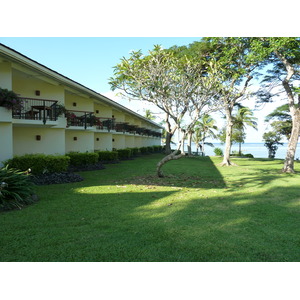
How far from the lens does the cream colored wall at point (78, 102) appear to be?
19.9m

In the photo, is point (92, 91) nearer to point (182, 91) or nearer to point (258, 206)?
point (182, 91)

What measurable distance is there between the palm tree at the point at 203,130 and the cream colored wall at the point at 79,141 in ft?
76.0

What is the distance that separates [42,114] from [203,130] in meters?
32.7

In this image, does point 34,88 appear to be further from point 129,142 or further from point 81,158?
point 129,142

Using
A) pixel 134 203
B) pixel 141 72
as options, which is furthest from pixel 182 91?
pixel 134 203

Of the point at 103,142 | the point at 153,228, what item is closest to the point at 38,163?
the point at 153,228

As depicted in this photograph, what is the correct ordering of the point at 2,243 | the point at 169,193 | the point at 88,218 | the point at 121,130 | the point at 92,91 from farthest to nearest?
the point at 121,130 → the point at 92,91 → the point at 169,193 → the point at 88,218 → the point at 2,243

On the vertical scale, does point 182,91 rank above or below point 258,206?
above

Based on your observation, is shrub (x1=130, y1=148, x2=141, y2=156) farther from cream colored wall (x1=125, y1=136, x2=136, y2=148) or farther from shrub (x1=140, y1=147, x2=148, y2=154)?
cream colored wall (x1=125, y1=136, x2=136, y2=148)

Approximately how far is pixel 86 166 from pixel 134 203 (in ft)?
34.1

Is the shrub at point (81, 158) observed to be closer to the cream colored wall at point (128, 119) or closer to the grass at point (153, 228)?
the grass at point (153, 228)

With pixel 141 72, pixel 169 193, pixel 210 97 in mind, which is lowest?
pixel 169 193

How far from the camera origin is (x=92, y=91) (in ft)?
61.2

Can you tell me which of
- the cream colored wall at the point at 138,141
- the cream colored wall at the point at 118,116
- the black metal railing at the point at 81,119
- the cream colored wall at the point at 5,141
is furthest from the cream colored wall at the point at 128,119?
the cream colored wall at the point at 5,141
